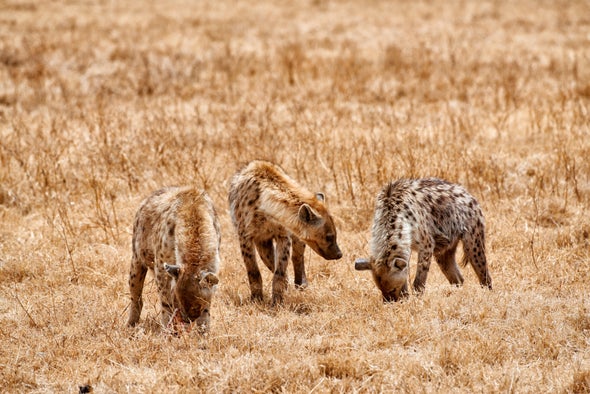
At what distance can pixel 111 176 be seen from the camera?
10.4 m

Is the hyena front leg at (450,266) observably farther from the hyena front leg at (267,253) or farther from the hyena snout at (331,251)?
the hyena front leg at (267,253)

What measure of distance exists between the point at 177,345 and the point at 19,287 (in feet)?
7.78

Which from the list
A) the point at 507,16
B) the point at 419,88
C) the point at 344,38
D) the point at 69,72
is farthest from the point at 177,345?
the point at 507,16

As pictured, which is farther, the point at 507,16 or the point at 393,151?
the point at 507,16

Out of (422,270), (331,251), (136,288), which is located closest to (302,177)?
(331,251)

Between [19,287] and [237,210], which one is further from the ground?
[237,210]

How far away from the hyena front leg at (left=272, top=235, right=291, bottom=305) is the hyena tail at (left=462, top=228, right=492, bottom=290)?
1.58 meters

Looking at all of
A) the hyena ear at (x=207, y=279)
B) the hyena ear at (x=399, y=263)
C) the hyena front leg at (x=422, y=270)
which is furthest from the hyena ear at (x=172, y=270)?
the hyena front leg at (x=422, y=270)

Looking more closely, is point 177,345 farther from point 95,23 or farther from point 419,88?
point 95,23

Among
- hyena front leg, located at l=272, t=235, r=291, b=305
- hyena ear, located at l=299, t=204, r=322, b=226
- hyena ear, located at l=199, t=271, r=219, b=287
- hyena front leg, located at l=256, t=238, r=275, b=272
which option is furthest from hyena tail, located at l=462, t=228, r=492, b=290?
hyena ear, located at l=199, t=271, r=219, b=287

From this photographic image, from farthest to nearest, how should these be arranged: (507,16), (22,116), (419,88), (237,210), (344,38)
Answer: (507,16)
(344,38)
(419,88)
(22,116)
(237,210)

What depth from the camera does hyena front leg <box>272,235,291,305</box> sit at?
287 inches

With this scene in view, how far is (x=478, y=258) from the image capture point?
7445 mm

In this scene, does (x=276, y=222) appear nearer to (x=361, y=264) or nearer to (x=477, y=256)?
(x=361, y=264)
